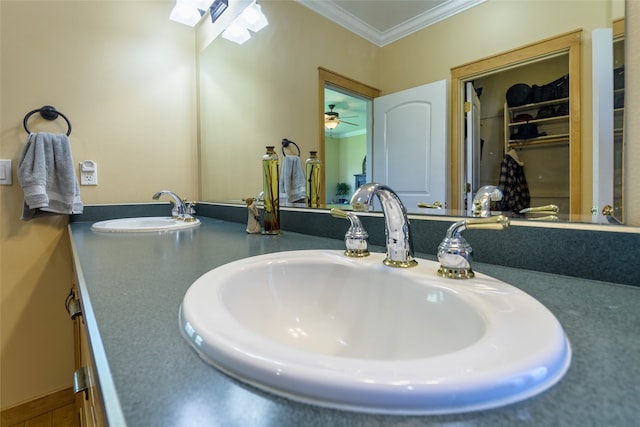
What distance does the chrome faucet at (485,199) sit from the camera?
735 mm

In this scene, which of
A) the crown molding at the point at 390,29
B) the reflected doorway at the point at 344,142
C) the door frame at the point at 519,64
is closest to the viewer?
the door frame at the point at 519,64

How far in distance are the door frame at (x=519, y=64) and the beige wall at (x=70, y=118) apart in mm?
1690

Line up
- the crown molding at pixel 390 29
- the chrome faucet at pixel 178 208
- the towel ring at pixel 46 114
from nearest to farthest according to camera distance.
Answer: the crown molding at pixel 390 29, the towel ring at pixel 46 114, the chrome faucet at pixel 178 208

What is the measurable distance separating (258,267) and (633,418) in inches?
21.2

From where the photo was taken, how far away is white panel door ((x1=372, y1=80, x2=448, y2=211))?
34.2 inches

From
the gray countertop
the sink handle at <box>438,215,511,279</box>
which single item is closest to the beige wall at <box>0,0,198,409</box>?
the gray countertop

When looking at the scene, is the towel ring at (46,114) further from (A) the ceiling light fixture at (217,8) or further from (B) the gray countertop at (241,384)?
(B) the gray countertop at (241,384)

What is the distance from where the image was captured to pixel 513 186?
0.70m

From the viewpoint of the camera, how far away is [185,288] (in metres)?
0.53

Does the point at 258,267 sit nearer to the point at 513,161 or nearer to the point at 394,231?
the point at 394,231

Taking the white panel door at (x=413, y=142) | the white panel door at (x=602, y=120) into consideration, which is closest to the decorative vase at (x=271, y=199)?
the white panel door at (x=413, y=142)

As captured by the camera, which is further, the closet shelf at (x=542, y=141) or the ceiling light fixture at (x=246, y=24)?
the ceiling light fixture at (x=246, y=24)

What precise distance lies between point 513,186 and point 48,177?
1.82 m

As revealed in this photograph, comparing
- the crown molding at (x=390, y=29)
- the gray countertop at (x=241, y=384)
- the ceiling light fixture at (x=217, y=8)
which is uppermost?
the ceiling light fixture at (x=217, y=8)
